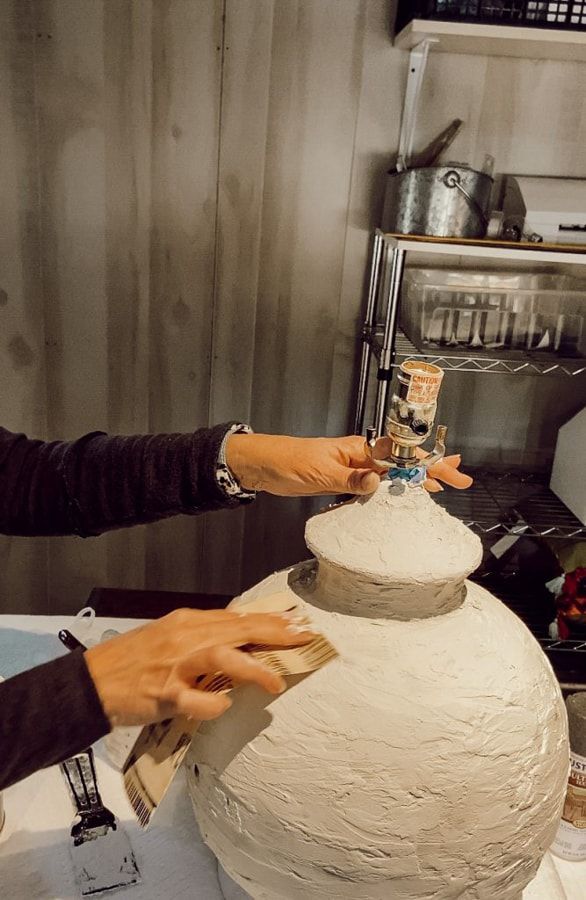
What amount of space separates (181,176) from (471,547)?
1.78 m

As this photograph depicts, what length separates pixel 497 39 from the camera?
2012 millimetres

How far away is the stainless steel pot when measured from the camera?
76.5 inches

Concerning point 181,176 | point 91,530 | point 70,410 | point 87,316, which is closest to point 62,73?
point 181,176

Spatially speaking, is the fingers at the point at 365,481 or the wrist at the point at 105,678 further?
the fingers at the point at 365,481

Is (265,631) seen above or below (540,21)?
below

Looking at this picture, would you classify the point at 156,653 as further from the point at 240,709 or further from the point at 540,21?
the point at 540,21

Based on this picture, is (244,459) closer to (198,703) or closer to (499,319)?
(198,703)

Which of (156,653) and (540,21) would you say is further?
(540,21)

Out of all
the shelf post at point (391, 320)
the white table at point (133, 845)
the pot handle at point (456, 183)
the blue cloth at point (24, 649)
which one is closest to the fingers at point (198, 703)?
the white table at point (133, 845)

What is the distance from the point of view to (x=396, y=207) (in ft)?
6.75

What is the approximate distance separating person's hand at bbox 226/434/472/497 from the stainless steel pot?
0.97m

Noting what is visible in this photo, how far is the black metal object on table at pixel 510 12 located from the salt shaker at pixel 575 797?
1618mm

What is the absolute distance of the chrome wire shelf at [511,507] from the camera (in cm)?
218

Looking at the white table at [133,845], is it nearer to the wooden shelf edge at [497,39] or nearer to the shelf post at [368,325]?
the shelf post at [368,325]
